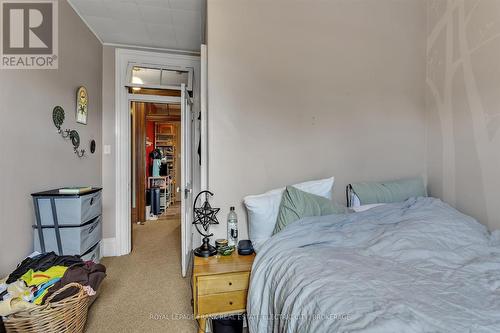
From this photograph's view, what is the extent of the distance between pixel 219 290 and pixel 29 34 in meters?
2.41

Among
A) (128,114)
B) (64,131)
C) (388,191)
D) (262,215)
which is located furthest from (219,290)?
(128,114)

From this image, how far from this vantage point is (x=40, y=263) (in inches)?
60.0

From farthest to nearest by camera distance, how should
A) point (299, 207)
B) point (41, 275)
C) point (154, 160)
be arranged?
1. point (154, 160)
2. point (299, 207)
3. point (41, 275)

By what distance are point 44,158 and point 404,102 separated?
3.26 m

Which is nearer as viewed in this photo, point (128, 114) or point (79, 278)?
point (79, 278)

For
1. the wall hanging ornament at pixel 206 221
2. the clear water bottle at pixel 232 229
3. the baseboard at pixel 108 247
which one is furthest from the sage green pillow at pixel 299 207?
the baseboard at pixel 108 247

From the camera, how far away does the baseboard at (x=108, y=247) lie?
9.71 feet

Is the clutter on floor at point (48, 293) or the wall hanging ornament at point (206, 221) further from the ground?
the wall hanging ornament at point (206, 221)

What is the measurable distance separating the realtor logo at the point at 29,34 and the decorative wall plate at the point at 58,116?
34 centimetres

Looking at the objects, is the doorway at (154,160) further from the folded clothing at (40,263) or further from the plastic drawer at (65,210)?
the folded clothing at (40,263)

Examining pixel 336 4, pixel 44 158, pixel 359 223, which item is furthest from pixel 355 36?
pixel 44 158

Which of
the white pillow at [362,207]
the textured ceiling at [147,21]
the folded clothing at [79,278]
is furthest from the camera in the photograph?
the textured ceiling at [147,21]

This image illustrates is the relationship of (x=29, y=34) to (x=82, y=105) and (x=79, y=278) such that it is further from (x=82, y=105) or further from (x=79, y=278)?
(x=79, y=278)

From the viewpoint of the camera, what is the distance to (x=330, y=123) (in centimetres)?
216
